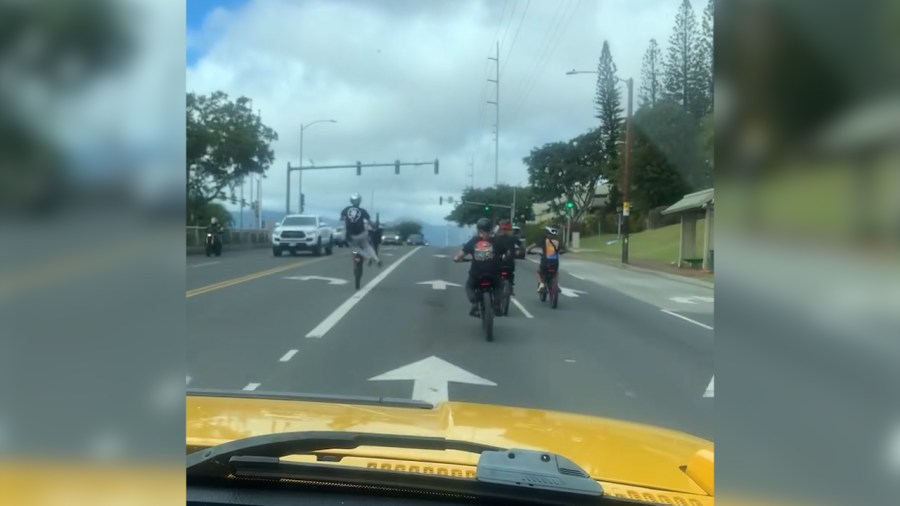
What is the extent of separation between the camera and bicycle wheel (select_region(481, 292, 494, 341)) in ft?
36.1

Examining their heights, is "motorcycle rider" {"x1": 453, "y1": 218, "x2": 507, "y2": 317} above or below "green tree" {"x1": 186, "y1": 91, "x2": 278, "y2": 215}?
below

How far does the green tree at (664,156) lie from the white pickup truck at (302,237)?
22521 millimetres

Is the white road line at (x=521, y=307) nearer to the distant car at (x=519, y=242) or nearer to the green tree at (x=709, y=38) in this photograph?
the distant car at (x=519, y=242)

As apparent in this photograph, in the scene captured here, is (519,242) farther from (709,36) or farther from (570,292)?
(709,36)

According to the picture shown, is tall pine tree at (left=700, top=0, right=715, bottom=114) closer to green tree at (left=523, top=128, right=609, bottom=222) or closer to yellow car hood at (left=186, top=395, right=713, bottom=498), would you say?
yellow car hood at (left=186, top=395, right=713, bottom=498)

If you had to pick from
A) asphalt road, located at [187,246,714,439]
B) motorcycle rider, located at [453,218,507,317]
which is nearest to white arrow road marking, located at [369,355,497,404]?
asphalt road, located at [187,246,714,439]

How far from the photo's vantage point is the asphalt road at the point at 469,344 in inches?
311

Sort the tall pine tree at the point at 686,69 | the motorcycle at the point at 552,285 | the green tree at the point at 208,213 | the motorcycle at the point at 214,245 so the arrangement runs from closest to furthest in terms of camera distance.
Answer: the tall pine tree at the point at 686,69 < the green tree at the point at 208,213 < the motorcycle at the point at 552,285 < the motorcycle at the point at 214,245

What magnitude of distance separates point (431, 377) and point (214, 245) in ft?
71.6

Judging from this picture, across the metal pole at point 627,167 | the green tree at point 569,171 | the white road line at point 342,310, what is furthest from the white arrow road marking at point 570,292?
the metal pole at point 627,167

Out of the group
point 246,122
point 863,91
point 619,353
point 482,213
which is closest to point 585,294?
point 619,353

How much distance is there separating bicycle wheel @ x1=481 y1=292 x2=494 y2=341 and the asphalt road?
0.14 meters

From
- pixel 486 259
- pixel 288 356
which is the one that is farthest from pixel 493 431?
pixel 486 259

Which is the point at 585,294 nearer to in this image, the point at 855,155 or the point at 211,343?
the point at 211,343
